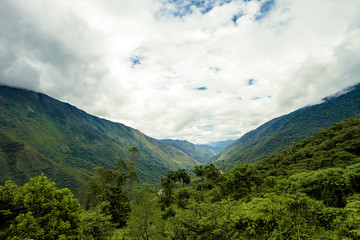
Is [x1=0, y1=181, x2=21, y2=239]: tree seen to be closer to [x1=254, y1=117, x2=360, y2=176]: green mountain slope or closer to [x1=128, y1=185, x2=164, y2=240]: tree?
[x1=128, y1=185, x2=164, y2=240]: tree

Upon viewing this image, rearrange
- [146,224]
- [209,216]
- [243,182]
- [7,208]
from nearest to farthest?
[209,216]
[7,208]
[146,224]
[243,182]

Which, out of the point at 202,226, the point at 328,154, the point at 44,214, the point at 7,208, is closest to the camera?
the point at 202,226

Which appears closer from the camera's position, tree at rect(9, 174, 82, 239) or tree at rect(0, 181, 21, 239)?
tree at rect(9, 174, 82, 239)

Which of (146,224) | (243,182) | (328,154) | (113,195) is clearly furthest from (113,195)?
(328,154)

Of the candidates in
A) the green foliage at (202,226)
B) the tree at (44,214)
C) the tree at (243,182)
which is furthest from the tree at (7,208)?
the tree at (243,182)

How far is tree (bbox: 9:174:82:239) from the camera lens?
1923 centimetres

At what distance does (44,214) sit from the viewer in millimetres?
22250

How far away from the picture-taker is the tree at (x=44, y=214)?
19234 millimetres

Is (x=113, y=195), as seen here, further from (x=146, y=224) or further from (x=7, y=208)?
(x=7, y=208)

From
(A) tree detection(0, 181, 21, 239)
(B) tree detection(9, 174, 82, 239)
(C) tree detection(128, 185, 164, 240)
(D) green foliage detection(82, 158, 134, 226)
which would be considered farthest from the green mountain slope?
(A) tree detection(0, 181, 21, 239)

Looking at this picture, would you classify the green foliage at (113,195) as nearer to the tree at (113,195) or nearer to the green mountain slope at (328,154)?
the tree at (113,195)

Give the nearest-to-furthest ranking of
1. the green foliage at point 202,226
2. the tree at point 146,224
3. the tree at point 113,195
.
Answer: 1. the green foliage at point 202,226
2. the tree at point 146,224
3. the tree at point 113,195

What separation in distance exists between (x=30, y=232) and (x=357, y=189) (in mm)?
50039

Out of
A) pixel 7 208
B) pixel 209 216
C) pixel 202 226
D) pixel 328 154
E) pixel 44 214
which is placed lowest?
pixel 328 154
